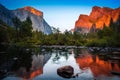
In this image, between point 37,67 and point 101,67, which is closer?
point 101,67

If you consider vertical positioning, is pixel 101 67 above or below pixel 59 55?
below

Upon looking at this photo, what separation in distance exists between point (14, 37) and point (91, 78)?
255 ft

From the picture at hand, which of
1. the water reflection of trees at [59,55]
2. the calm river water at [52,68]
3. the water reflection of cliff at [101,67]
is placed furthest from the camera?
the water reflection of trees at [59,55]

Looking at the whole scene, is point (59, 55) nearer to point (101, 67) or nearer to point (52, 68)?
point (52, 68)

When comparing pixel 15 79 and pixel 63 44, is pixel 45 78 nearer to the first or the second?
pixel 15 79

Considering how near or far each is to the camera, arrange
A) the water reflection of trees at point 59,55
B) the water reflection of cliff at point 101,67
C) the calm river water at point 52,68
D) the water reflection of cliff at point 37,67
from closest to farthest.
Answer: the calm river water at point 52,68
the water reflection of cliff at point 37,67
the water reflection of cliff at point 101,67
the water reflection of trees at point 59,55

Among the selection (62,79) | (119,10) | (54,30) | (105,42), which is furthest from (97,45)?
(119,10)

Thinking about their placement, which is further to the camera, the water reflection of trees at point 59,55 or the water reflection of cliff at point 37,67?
the water reflection of trees at point 59,55

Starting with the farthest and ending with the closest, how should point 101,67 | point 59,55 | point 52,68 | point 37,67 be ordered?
point 59,55
point 37,67
point 101,67
point 52,68

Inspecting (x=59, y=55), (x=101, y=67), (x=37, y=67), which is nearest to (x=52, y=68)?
(x=37, y=67)

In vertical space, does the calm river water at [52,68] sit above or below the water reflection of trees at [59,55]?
below

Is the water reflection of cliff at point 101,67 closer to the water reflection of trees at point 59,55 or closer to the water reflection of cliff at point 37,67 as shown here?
the water reflection of cliff at point 37,67

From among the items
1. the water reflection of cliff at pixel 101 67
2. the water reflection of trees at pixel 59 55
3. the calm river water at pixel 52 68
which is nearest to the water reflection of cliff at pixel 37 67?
the calm river water at pixel 52 68

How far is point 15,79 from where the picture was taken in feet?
60.4
